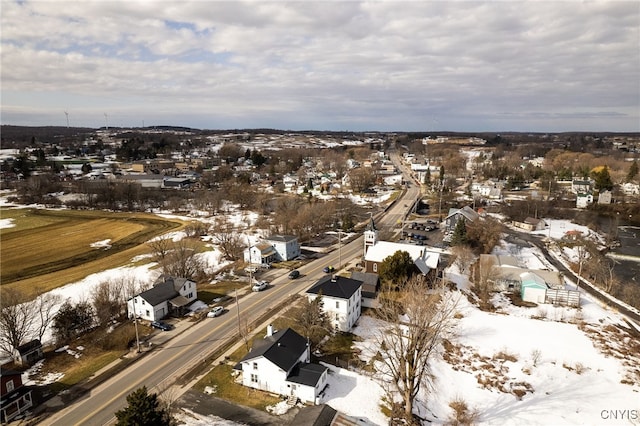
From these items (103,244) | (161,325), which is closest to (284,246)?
(161,325)

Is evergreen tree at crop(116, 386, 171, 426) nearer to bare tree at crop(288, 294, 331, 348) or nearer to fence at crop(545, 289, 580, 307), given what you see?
bare tree at crop(288, 294, 331, 348)

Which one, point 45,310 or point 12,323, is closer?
point 12,323

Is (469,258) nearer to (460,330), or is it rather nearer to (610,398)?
(460,330)

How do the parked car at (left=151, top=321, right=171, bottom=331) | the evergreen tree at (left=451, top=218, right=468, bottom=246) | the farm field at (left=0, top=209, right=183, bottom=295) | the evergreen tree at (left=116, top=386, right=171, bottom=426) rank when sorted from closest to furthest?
1. the evergreen tree at (left=116, top=386, right=171, bottom=426)
2. the parked car at (left=151, top=321, right=171, bottom=331)
3. the farm field at (left=0, top=209, right=183, bottom=295)
4. the evergreen tree at (left=451, top=218, right=468, bottom=246)

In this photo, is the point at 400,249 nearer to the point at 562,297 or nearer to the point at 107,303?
the point at 562,297

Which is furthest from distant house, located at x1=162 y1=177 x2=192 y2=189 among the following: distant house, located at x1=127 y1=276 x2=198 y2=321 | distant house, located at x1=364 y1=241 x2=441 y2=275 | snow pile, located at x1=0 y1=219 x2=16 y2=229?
distant house, located at x1=364 y1=241 x2=441 y2=275

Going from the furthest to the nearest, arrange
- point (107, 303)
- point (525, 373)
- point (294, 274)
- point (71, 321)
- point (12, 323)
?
point (294, 274)
point (107, 303)
point (71, 321)
point (12, 323)
point (525, 373)

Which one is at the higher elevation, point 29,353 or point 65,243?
point 29,353
